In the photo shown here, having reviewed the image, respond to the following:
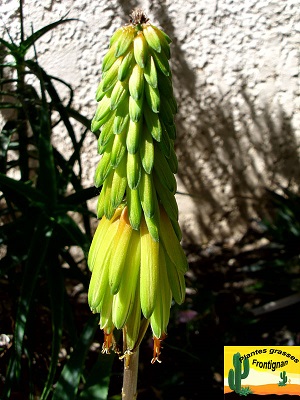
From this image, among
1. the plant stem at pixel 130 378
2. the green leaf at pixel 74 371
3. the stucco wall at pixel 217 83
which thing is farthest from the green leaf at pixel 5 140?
the plant stem at pixel 130 378

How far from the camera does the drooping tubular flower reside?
0.92 metres

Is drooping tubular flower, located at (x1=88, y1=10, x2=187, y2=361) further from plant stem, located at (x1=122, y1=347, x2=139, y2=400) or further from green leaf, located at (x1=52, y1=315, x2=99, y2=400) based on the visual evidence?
green leaf, located at (x1=52, y1=315, x2=99, y2=400)

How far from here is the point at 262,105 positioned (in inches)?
81.9

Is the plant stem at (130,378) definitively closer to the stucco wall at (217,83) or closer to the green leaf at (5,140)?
the green leaf at (5,140)

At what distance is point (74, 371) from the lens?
1334 millimetres

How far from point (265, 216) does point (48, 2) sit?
1181mm

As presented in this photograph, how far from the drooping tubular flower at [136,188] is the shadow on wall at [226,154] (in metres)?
1.05

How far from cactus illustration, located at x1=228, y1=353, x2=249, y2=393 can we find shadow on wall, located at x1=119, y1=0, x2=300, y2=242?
3.61 ft

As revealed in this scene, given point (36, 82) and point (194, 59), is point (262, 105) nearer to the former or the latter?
point (194, 59)

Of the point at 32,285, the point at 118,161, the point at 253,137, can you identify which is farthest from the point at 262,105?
the point at 118,161

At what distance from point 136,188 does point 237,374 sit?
46 cm

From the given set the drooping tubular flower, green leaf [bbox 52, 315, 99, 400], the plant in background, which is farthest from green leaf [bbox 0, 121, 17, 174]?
the drooping tubular flower
